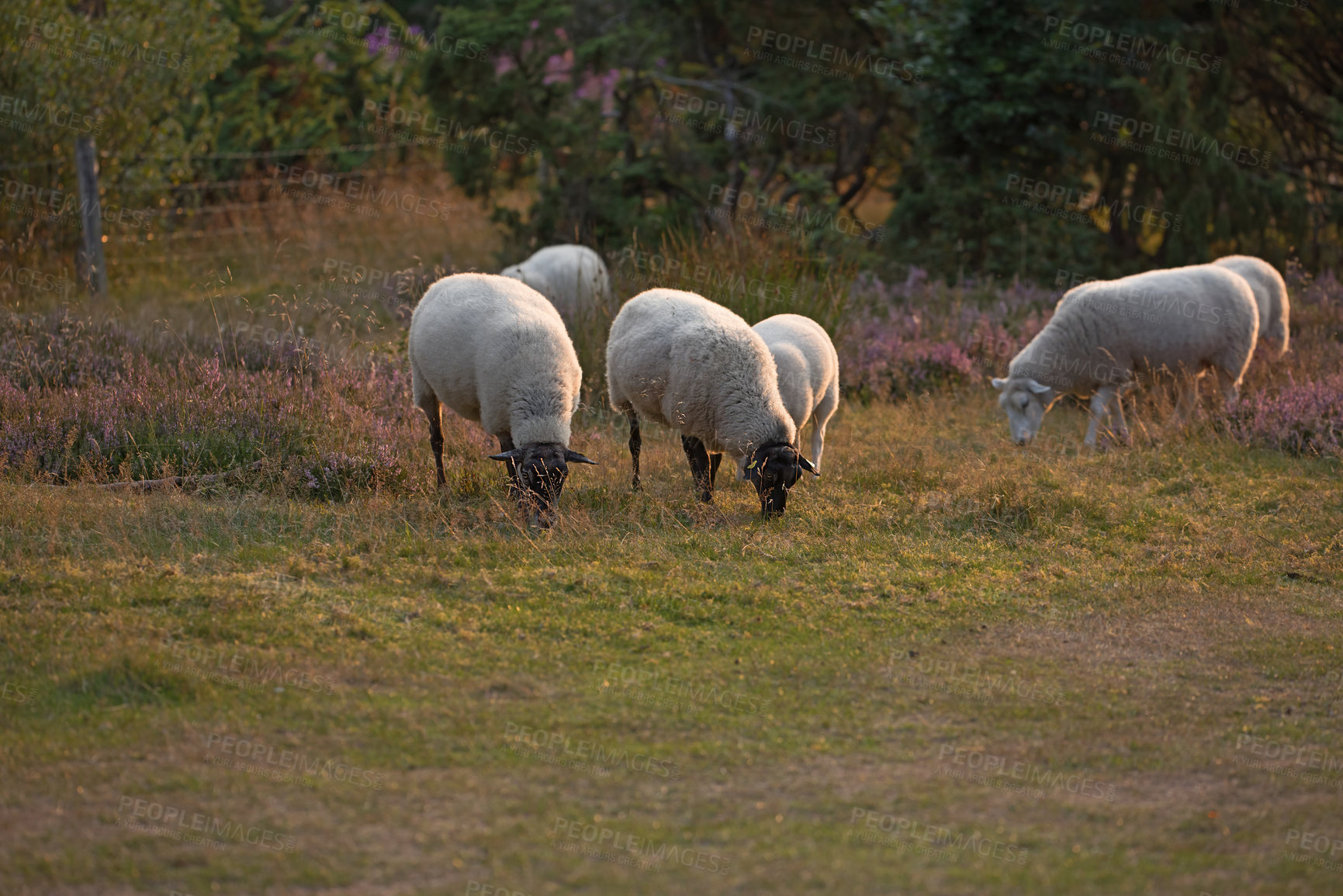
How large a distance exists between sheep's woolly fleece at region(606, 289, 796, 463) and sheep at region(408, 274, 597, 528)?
525 mm

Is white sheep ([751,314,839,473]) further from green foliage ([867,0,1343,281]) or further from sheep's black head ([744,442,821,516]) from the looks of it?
green foliage ([867,0,1343,281])

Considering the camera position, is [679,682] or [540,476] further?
[540,476]

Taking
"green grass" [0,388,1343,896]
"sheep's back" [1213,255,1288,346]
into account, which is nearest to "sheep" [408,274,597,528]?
"green grass" [0,388,1343,896]

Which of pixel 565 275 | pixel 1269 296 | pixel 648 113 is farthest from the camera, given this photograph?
pixel 648 113

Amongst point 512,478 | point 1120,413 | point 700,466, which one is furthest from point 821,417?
point 1120,413

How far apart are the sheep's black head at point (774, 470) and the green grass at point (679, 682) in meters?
0.30

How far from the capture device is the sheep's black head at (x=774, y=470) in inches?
304

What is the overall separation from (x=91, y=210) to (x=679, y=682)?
12.6m

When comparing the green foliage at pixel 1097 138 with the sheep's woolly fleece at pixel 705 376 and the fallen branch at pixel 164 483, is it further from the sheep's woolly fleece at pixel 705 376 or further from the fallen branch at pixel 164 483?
the fallen branch at pixel 164 483

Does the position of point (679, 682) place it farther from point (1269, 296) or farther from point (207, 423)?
point (1269, 296)

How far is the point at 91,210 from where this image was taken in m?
14.7

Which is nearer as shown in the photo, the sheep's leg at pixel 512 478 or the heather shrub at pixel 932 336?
the sheep's leg at pixel 512 478

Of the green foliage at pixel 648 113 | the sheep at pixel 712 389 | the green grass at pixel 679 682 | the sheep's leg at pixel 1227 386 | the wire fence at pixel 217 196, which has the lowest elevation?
the green grass at pixel 679 682

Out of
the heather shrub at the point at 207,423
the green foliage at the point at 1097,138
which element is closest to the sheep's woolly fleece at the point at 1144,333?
the heather shrub at the point at 207,423
